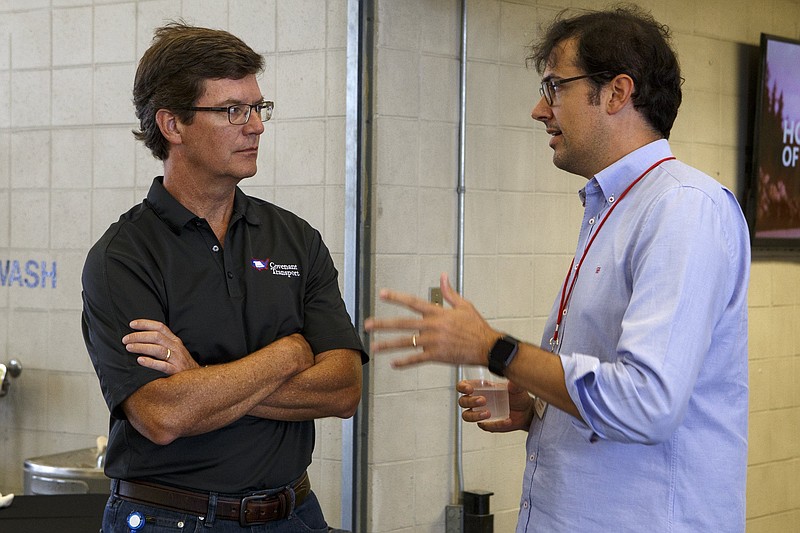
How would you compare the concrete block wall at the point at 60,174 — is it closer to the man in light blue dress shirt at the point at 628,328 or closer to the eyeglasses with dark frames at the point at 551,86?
the eyeglasses with dark frames at the point at 551,86

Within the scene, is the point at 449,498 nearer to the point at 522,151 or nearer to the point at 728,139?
the point at 522,151

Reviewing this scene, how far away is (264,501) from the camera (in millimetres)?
2045

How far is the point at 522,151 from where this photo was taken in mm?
3693

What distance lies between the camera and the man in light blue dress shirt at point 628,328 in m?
1.50

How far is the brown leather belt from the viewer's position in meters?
1.99

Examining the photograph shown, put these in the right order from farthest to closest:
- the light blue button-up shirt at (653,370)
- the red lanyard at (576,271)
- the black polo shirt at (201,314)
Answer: the black polo shirt at (201,314) → the red lanyard at (576,271) → the light blue button-up shirt at (653,370)

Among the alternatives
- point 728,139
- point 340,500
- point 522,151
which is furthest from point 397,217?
point 728,139

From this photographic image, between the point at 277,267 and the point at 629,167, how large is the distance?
802 millimetres

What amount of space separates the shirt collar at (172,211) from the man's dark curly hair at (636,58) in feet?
2.63

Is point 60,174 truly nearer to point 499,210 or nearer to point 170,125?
point 499,210

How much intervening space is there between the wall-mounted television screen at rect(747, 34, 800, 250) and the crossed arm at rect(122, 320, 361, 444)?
7.23 ft

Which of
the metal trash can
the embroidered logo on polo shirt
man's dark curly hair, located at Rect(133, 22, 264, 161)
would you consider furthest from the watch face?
the metal trash can

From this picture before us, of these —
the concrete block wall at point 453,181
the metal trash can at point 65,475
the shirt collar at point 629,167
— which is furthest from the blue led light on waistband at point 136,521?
the concrete block wall at point 453,181

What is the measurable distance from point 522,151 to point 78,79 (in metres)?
1.72
